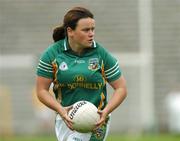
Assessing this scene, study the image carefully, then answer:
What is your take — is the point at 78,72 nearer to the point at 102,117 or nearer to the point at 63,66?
the point at 63,66

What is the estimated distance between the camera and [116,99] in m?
8.53

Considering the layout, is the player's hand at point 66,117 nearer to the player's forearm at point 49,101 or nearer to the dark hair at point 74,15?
the player's forearm at point 49,101

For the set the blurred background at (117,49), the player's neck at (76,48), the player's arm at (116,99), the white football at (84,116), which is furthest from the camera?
the blurred background at (117,49)

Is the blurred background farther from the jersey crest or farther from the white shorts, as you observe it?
the jersey crest

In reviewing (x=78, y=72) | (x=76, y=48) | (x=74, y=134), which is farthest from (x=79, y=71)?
(x=74, y=134)

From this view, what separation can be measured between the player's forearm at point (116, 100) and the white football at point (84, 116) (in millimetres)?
135

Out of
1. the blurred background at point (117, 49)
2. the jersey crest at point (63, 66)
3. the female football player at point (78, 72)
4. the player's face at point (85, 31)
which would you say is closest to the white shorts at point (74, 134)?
the female football player at point (78, 72)

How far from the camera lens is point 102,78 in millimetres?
8539

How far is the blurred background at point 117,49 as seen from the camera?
22.2 metres

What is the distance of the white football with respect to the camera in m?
8.27

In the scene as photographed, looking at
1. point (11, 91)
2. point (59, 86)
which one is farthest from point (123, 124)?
point (59, 86)

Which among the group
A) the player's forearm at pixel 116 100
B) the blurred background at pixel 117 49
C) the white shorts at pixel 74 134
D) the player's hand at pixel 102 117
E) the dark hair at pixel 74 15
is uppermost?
the dark hair at pixel 74 15

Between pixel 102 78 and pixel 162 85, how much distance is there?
14.0m

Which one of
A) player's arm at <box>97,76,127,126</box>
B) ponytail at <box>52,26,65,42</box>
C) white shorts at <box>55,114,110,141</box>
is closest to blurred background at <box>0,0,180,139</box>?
white shorts at <box>55,114,110,141</box>
